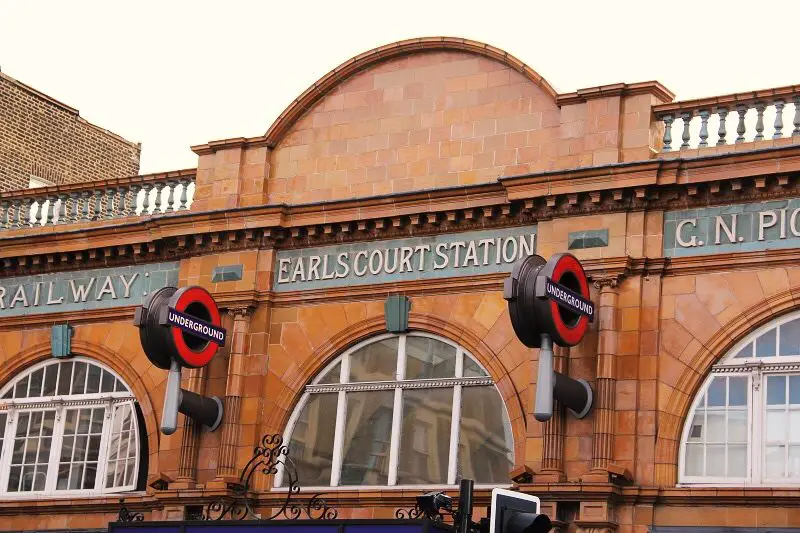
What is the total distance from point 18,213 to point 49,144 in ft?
23.9

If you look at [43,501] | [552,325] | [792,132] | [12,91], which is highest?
[12,91]

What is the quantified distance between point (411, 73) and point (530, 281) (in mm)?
5490

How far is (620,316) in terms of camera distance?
2231 cm

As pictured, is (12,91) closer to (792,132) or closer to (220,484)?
(220,484)

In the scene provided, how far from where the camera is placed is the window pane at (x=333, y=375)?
24.6 metres

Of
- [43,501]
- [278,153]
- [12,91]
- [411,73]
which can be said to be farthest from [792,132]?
[12,91]

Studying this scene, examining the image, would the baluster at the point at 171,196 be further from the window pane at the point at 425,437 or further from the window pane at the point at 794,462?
the window pane at the point at 794,462

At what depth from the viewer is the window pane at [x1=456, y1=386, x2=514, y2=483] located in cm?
2299

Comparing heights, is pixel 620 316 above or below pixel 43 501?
above

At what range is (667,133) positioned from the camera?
23.1 meters

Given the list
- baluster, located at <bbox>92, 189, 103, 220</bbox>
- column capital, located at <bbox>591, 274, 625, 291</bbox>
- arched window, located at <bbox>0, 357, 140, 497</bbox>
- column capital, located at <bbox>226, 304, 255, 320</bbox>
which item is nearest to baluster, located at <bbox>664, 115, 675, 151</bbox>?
column capital, located at <bbox>591, 274, 625, 291</bbox>

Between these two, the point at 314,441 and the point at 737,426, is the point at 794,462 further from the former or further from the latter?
the point at 314,441

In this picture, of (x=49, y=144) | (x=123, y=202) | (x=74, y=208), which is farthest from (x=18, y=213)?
(x=49, y=144)

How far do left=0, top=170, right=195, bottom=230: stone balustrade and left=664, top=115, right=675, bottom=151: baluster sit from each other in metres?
7.86
